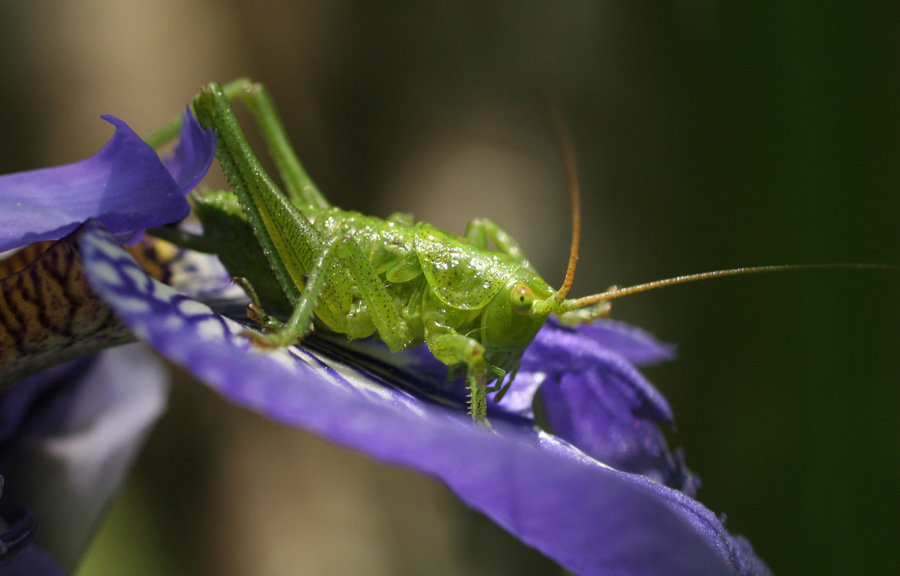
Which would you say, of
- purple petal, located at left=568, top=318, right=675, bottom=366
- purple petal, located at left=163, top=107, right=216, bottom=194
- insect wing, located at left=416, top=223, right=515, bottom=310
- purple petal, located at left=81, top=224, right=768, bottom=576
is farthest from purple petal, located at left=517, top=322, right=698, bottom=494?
purple petal, located at left=163, top=107, right=216, bottom=194

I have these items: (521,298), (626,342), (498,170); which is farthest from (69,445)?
(498,170)

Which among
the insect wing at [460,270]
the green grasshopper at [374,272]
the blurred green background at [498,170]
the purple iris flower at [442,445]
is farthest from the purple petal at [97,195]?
the blurred green background at [498,170]

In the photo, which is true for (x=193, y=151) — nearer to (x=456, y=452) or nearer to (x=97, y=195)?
(x=97, y=195)

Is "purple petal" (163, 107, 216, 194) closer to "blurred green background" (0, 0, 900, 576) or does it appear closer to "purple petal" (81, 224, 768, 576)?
"purple petal" (81, 224, 768, 576)

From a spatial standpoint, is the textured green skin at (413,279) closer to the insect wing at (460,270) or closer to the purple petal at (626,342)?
the insect wing at (460,270)

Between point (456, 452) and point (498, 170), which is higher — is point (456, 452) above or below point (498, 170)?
above

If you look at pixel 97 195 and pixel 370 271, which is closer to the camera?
pixel 97 195

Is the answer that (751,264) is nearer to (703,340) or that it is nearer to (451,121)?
(703,340)
